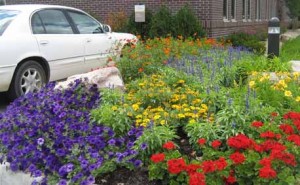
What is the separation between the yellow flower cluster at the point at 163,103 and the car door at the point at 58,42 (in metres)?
2.97

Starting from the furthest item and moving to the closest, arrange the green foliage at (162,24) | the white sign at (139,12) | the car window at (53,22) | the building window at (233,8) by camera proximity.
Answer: the building window at (233,8)
the white sign at (139,12)
the green foliage at (162,24)
the car window at (53,22)

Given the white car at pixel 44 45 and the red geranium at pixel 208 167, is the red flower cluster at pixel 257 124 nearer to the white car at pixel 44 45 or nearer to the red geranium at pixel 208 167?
the red geranium at pixel 208 167

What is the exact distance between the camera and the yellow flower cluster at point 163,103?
437cm

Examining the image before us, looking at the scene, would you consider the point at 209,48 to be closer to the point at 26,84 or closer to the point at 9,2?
the point at 26,84

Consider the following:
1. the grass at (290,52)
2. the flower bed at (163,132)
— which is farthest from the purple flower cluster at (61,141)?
the grass at (290,52)

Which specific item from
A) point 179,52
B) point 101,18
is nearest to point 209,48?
point 179,52

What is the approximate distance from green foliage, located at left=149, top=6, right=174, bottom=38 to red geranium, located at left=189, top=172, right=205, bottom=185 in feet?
34.4

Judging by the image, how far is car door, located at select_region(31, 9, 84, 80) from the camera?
809 centimetres

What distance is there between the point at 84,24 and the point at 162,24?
4687 millimetres

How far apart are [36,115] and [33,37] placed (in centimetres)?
355

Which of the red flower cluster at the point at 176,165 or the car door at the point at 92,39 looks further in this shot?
the car door at the point at 92,39

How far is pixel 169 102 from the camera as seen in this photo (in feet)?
15.9

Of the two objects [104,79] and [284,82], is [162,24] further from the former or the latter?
[284,82]

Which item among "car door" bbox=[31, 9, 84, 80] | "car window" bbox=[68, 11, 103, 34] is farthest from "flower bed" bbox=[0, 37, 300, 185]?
"car window" bbox=[68, 11, 103, 34]
